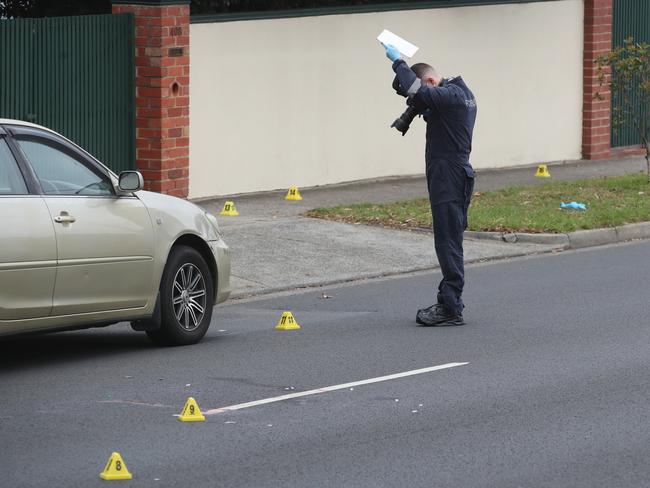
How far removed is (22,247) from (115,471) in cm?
245

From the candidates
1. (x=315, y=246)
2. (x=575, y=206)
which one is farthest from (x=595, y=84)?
(x=315, y=246)

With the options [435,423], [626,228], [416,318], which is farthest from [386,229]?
[435,423]

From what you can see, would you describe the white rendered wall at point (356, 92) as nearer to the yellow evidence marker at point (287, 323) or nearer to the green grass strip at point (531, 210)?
the green grass strip at point (531, 210)

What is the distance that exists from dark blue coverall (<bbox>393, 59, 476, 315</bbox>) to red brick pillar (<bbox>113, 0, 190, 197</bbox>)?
6.50 meters

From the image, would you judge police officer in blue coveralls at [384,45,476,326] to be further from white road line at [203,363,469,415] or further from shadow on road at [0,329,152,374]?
shadow on road at [0,329,152,374]

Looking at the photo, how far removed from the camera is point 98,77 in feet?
54.5

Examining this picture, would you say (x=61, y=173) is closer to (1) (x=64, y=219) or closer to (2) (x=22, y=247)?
(1) (x=64, y=219)

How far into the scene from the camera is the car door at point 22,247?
8.70 metres

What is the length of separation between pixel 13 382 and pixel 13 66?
24.4 feet

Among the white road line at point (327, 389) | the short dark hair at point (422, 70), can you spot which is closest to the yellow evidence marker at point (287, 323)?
the white road line at point (327, 389)

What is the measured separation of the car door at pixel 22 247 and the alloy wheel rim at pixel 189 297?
120 cm

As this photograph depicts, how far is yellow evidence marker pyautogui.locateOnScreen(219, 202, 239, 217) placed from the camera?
16812mm

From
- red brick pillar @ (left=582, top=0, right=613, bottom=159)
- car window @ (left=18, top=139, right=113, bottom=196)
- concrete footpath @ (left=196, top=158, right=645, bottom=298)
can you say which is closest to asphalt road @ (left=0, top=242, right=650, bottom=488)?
car window @ (left=18, top=139, right=113, bottom=196)

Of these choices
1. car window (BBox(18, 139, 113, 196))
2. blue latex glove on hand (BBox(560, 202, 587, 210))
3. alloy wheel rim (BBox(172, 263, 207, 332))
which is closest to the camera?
car window (BBox(18, 139, 113, 196))
